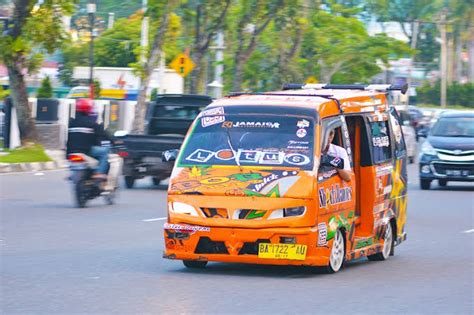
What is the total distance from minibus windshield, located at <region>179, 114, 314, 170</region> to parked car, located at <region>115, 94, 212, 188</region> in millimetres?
9646

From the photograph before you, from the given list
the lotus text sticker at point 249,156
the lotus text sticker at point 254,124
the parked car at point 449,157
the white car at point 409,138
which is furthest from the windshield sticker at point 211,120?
the white car at point 409,138

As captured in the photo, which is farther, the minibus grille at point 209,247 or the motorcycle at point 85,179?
the motorcycle at point 85,179

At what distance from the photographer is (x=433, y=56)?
12719 centimetres

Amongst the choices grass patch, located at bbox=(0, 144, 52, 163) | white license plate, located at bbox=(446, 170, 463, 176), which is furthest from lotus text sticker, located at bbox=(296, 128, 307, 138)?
grass patch, located at bbox=(0, 144, 52, 163)

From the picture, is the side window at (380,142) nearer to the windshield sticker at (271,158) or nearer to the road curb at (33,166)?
the windshield sticker at (271,158)

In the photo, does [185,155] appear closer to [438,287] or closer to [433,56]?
[438,287]

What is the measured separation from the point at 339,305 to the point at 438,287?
1.86 meters

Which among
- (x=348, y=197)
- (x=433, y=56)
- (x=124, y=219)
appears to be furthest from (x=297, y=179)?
(x=433, y=56)

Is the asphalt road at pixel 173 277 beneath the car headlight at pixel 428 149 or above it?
beneath

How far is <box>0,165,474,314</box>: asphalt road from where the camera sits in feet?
31.7

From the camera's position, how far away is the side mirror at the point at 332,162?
11570 mm

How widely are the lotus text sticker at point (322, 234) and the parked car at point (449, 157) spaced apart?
624 inches

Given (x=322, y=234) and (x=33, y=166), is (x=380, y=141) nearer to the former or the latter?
(x=322, y=234)

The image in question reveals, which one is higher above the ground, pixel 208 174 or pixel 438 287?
pixel 208 174
